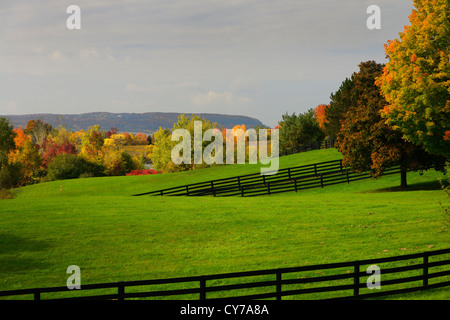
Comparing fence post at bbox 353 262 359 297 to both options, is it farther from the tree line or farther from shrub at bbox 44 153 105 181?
shrub at bbox 44 153 105 181

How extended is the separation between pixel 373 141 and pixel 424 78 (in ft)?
21.0

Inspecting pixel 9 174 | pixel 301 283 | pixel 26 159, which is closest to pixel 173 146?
pixel 9 174

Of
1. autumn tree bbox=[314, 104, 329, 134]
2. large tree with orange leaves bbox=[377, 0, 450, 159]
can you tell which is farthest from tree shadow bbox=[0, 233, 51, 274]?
autumn tree bbox=[314, 104, 329, 134]

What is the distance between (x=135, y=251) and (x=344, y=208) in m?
13.5

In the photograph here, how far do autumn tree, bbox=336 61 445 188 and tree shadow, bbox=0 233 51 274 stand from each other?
888 inches

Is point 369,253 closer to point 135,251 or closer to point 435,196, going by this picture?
point 135,251

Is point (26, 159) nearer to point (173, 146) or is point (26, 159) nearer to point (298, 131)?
point (173, 146)

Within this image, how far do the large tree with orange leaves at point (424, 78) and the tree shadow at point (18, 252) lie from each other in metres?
22.3

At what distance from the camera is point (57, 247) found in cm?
2166

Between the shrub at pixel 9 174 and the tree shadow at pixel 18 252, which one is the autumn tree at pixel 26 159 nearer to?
the shrub at pixel 9 174

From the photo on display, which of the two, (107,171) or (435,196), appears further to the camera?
(107,171)

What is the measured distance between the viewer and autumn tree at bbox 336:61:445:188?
3306 cm

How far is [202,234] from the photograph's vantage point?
77.9ft
